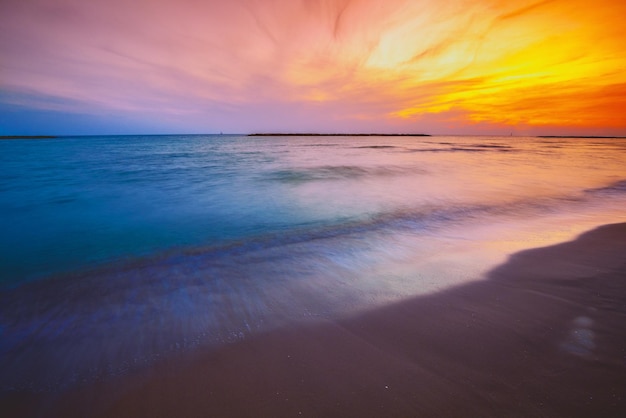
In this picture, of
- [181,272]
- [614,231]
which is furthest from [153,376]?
[614,231]

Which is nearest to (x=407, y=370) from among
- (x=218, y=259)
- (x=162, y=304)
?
(x=162, y=304)

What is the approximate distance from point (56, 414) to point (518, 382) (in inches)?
137

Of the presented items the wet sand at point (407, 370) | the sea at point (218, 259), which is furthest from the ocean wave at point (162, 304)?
the wet sand at point (407, 370)

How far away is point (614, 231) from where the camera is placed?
5914mm

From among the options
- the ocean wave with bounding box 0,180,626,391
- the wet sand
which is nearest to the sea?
the ocean wave with bounding box 0,180,626,391

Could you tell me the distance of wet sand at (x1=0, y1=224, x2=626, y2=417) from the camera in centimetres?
200

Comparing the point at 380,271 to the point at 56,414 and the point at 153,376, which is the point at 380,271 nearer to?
the point at 153,376

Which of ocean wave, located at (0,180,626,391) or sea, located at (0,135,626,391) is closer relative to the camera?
ocean wave, located at (0,180,626,391)

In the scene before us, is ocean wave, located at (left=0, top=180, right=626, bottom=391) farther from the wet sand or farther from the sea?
the wet sand

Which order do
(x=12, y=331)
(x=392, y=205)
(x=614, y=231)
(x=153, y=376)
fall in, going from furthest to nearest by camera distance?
(x=392, y=205) → (x=614, y=231) → (x=12, y=331) → (x=153, y=376)

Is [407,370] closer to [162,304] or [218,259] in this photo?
[162,304]

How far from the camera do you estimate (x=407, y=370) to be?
2293 mm

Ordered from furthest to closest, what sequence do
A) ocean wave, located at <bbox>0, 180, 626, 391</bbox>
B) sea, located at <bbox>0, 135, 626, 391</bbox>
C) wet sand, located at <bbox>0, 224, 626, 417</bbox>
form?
sea, located at <bbox>0, 135, 626, 391</bbox> → ocean wave, located at <bbox>0, 180, 626, 391</bbox> → wet sand, located at <bbox>0, 224, 626, 417</bbox>

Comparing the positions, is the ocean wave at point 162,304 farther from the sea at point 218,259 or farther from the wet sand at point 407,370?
the wet sand at point 407,370
